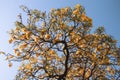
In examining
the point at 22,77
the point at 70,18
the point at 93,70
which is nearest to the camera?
the point at 70,18

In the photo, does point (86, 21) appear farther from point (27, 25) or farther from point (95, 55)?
point (27, 25)

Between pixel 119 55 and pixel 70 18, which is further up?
pixel 70 18

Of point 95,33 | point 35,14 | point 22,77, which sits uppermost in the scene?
point 35,14

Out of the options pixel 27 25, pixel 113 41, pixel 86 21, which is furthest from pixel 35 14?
pixel 113 41

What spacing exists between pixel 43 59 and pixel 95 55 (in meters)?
6.77

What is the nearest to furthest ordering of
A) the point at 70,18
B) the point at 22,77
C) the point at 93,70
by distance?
the point at 70,18, the point at 22,77, the point at 93,70

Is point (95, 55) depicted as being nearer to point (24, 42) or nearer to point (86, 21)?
point (86, 21)

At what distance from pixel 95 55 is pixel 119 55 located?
3308mm

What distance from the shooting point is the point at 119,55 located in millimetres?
30891

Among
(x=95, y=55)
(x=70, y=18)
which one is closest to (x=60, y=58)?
(x=95, y=55)

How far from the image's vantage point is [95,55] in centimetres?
3008

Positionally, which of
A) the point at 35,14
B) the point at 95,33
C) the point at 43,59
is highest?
the point at 35,14

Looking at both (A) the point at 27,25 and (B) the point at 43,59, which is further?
(B) the point at 43,59

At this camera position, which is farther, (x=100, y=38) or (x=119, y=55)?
(x=119, y=55)
